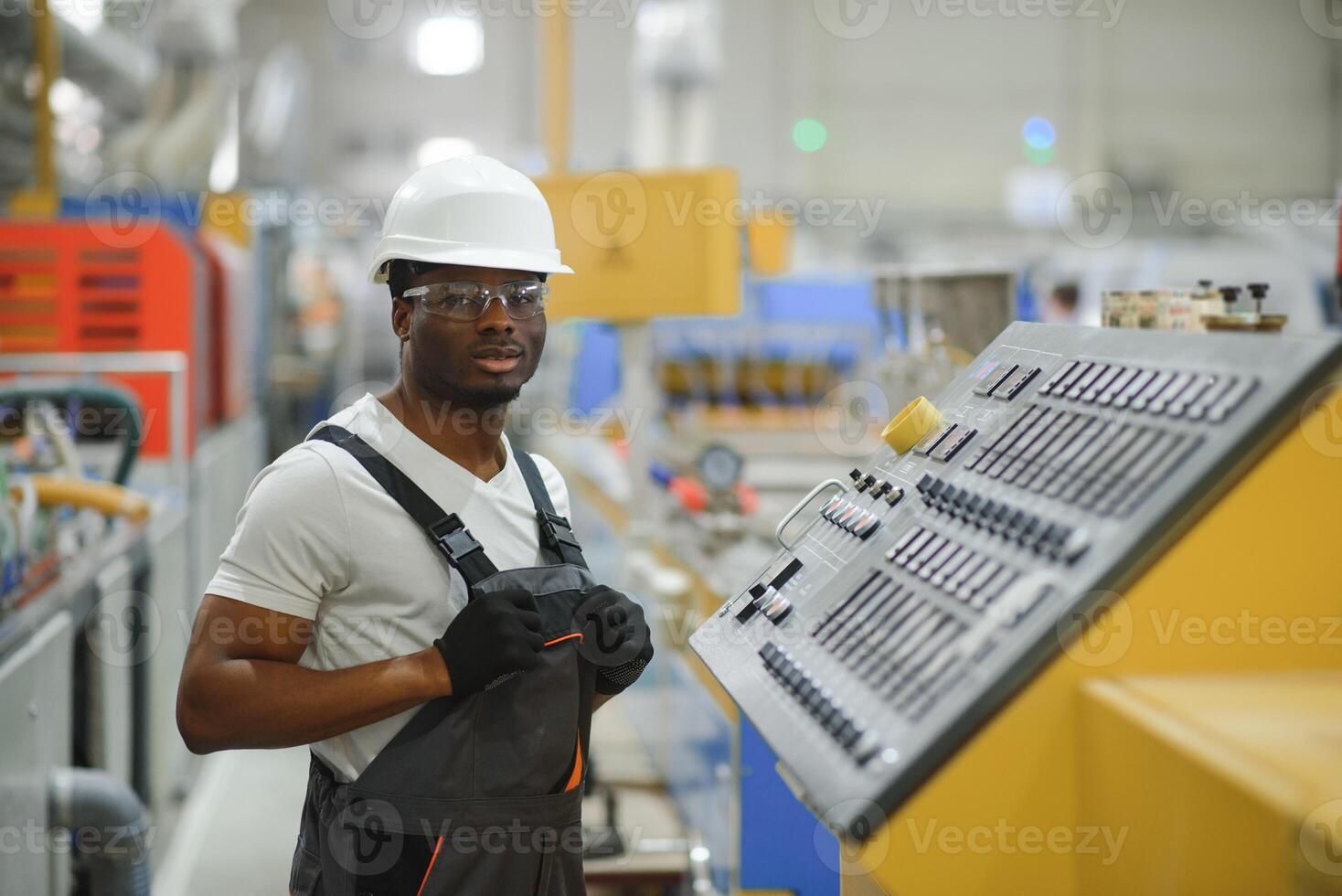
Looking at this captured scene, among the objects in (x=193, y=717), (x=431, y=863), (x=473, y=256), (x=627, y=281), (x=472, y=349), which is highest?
(x=627, y=281)

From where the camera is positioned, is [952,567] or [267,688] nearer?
[952,567]

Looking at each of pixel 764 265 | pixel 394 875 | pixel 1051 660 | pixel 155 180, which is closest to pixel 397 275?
pixel 394 875

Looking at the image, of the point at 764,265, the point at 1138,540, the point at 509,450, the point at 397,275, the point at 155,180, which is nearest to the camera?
the point at 1138,540

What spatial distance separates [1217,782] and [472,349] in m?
0.96

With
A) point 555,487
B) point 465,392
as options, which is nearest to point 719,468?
point 555,487

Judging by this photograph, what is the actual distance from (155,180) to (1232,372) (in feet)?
21.2

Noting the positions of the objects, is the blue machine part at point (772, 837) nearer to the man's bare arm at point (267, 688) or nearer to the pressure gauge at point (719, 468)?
the pressure gauge at point (719, 468)

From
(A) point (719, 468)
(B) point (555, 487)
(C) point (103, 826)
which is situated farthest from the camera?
(A) point (719, 468)

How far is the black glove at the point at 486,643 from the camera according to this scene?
146cm

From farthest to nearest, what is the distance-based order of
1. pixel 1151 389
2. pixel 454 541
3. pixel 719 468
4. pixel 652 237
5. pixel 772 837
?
pixel 652 237
pixel 719 468
pixel 772 837
pixel 454 541
pixel 1151 389

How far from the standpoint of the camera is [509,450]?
5.83 feet

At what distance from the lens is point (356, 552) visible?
150cm

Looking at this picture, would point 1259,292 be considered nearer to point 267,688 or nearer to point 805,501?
point 805,501

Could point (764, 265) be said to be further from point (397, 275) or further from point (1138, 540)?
point (1138, 540)
